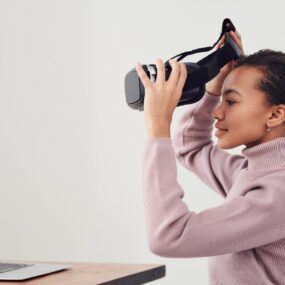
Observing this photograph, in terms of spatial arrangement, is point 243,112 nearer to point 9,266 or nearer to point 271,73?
point 271,73

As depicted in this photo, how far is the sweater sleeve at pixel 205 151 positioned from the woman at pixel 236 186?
0.18 m

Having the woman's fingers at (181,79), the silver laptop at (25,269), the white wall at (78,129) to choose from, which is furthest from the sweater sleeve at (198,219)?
the white wall at (78,129)

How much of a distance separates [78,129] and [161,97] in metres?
1.64

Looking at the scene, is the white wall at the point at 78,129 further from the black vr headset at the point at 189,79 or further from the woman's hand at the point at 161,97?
the woman's hand at the point at 161,97

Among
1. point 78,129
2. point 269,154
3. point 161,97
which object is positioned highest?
point 78,129

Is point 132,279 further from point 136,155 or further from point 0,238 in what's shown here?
point 0,238

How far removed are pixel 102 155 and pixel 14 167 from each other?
44cm

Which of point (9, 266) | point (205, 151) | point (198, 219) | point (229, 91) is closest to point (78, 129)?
point (205, 151)

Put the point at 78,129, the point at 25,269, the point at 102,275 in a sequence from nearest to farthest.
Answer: the point at 102,275 → the point at 25,269 → the point at 78,129

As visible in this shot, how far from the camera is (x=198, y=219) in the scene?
1.11 meters

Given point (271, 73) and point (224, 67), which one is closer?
point (271, 73)

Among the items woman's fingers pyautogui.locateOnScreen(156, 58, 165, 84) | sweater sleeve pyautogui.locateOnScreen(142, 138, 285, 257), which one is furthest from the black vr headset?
sweater sleeve pyautogui.locateOnScreen(142, 138, 285, 257)

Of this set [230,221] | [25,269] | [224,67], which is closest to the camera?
[230,221]

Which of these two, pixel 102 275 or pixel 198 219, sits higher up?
pixel 198 219
